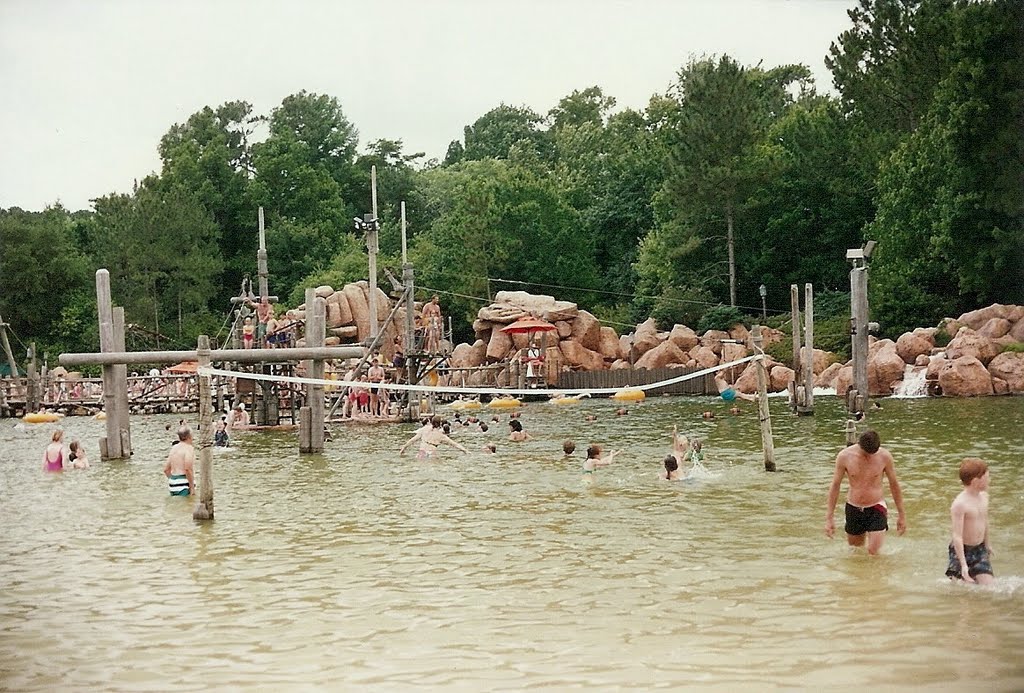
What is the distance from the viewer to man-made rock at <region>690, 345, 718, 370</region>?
47.4 meters

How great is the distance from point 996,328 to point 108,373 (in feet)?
93.3

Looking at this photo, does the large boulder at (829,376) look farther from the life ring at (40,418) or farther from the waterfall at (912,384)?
Answer: the life ring at (40,418)

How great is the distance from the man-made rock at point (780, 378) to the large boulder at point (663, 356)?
163 inches

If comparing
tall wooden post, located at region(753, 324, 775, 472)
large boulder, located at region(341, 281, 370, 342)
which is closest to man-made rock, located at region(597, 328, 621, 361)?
large boulder, located at region(341, 281, 370, 342)

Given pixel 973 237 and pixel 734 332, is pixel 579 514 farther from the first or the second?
pixel 734 332

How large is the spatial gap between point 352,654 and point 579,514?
6.88m

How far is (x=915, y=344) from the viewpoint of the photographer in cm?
4062

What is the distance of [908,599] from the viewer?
9.87 m

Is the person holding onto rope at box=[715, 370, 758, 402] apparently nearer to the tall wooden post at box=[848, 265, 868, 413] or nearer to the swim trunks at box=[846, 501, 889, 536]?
the tall wooden post at box=[848, 265, 868, 413]

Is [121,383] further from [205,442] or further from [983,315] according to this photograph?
[983,315]

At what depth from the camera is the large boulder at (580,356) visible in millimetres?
49594

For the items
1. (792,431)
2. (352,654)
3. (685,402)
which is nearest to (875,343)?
(685,402)

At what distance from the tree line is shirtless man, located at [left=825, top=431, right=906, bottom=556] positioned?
27.9 meters

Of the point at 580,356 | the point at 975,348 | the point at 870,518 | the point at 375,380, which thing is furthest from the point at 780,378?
the point at 870,518
